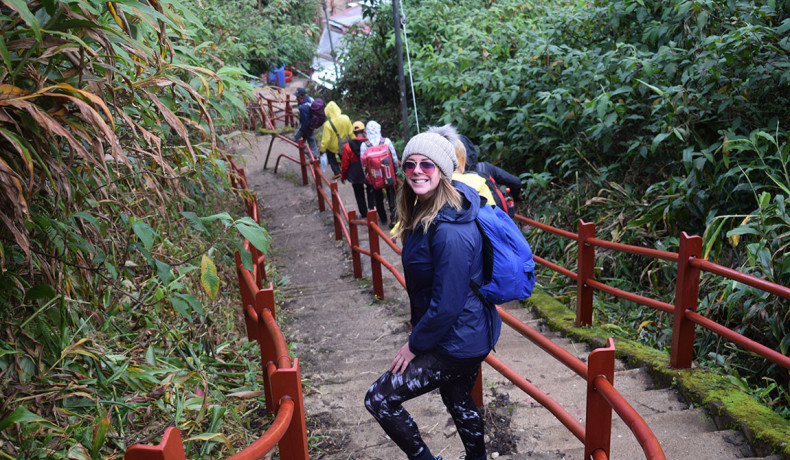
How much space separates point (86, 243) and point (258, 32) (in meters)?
11.6

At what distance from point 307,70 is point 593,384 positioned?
21.7 meters

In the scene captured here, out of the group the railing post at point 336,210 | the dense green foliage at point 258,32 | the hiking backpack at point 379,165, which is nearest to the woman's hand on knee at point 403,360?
the dense green foliage at point 258,32

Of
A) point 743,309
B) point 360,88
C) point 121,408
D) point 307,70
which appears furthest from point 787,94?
point 307,70

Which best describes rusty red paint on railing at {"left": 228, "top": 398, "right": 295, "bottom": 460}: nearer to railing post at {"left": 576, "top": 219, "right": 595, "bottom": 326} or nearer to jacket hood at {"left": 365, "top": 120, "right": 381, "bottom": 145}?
railing post at {"left": 576, "top": 219, "right": 595, "bottom": 326}

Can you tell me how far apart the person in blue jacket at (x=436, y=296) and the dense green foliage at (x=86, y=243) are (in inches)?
25.6

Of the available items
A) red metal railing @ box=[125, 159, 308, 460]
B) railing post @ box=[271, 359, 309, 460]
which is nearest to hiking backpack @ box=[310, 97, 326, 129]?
red metal railing @ box=[125, 159, 308, 460]

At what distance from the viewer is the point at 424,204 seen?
2.55 metres

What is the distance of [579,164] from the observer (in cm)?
709

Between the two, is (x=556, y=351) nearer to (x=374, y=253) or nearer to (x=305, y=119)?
(x=374, y=253)

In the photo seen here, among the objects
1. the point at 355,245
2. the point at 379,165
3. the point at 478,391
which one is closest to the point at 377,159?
the point at 379,165

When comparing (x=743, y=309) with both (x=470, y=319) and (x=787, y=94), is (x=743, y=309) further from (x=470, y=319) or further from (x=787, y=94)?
(x=470, y=319)

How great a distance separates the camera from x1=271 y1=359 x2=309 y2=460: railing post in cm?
193

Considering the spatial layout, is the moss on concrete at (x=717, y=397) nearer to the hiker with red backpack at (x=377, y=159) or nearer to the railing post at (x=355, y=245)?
the railing post at (x=355, y=245)

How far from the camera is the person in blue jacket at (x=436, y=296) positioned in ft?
7.80
